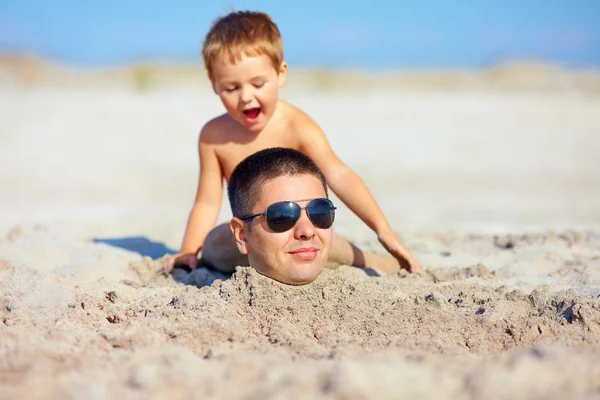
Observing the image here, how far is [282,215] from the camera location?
2.97 m

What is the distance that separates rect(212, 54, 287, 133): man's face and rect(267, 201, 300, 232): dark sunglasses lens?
0.88 m

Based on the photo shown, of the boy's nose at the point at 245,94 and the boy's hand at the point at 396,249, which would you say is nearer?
the boy's nose at the point at 245,94

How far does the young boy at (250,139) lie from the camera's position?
3617 mm

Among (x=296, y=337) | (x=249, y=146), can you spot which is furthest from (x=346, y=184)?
(x=296, y=337)

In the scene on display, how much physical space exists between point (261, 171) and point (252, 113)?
2.35 feet

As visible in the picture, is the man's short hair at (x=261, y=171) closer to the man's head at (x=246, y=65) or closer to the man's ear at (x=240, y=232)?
the man's ear at (x=240, y=232)

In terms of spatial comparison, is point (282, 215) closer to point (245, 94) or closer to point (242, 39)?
point (245, 94)

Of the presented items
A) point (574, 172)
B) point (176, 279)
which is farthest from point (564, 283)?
point (574, 172)

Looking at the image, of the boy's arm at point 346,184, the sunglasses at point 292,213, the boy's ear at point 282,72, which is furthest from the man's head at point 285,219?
the boy's ear at point 282,72

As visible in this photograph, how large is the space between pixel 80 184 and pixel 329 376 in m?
7.43

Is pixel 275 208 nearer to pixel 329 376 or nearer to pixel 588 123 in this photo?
pixel 329 376

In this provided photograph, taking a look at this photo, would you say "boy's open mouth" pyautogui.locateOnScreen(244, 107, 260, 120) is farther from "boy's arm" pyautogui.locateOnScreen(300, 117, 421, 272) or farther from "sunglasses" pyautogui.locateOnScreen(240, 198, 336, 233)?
"sunglasses" pyautogui.locateOnScreen(240, 198, 336, 233)

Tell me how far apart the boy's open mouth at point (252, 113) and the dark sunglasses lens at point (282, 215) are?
913mm

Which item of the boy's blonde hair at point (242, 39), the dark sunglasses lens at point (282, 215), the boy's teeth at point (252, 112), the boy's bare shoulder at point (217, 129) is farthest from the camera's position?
the boy's bare shoulder at point (217, 129)
